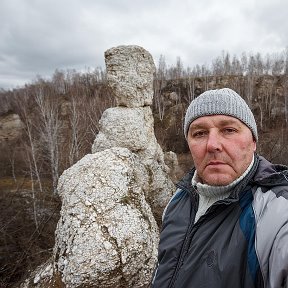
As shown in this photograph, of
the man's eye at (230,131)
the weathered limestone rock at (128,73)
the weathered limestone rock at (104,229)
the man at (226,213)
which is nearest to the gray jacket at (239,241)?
the man at (226,213)

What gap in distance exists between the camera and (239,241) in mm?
1242

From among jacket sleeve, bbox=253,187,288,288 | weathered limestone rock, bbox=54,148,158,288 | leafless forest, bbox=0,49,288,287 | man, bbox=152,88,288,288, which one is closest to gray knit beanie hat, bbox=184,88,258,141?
man, bbox=152,88,288,288

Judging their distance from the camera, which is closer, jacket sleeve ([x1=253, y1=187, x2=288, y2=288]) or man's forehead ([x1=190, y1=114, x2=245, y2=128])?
jacket sleeve ([x1=253, y1=187, x2=288, y2=288])

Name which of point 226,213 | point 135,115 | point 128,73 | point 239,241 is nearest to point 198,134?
point 226,213

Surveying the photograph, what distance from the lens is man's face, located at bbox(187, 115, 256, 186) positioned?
4.78 ft

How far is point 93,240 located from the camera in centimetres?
435

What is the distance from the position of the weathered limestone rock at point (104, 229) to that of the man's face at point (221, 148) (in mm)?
3264

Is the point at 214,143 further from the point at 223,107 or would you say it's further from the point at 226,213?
the point at 226,213

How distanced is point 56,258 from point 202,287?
3.85m

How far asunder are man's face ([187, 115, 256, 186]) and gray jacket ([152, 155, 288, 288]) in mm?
78

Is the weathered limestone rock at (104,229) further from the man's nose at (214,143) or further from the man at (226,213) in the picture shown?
the man's nose at (214,143)

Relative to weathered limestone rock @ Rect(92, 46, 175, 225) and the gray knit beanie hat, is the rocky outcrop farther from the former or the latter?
the gray knit beanie hat

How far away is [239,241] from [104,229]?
359cm

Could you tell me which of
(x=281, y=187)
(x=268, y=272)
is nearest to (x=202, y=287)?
(x=268, y=272)
